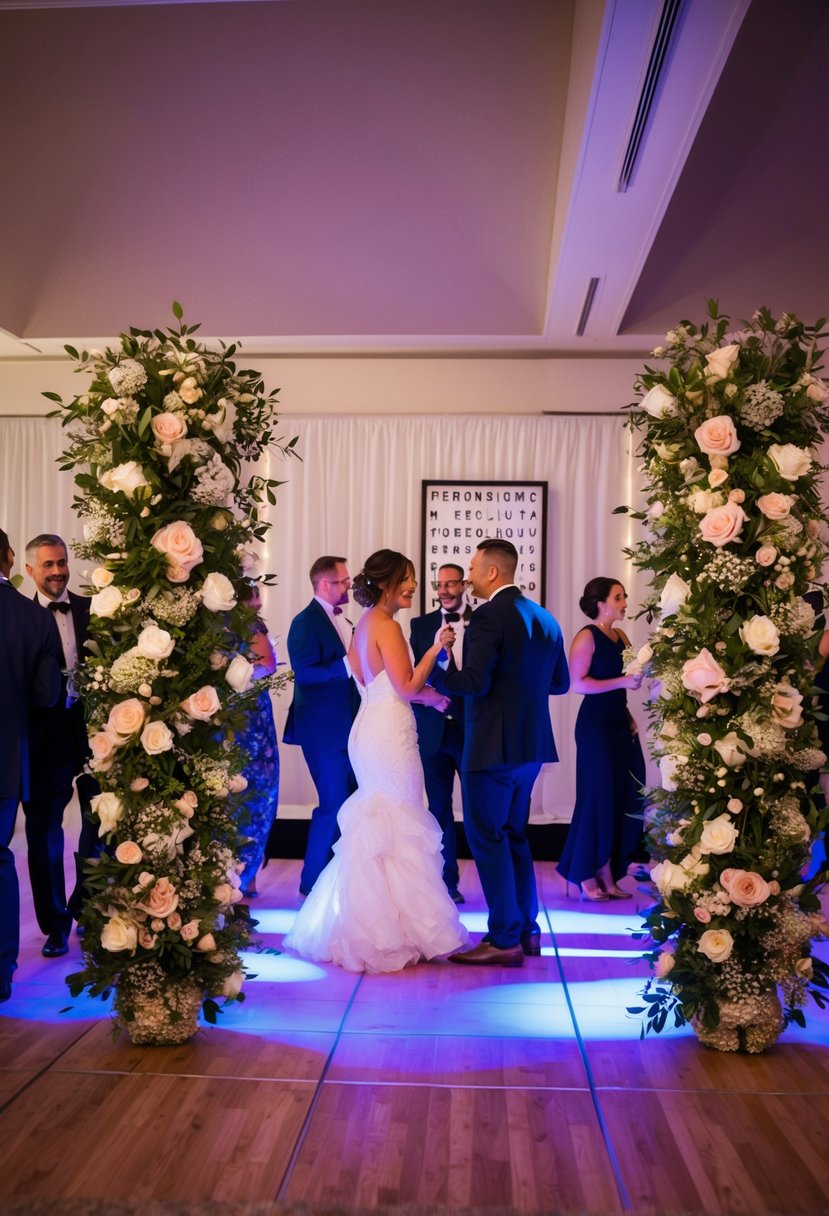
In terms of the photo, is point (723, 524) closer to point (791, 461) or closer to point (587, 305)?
point (791, 461)

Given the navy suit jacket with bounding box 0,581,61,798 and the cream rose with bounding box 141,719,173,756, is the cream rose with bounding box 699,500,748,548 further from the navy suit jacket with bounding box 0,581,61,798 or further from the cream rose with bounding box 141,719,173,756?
the navy suit jacket with bounding box 0,581,61,798

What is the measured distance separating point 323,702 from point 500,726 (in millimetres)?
1781

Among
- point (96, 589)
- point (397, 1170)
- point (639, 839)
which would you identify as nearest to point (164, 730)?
point (96, 589)

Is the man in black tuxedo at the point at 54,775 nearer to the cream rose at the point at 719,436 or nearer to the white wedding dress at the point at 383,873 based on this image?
the white wedding dress at the point at 383,873

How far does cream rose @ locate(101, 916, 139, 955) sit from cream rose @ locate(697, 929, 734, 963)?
1997 millimetres

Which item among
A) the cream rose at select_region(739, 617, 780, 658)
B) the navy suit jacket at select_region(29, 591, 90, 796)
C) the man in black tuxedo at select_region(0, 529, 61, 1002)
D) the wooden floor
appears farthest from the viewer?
the navy suit jacket at select_region(29, 591, 90, 796)

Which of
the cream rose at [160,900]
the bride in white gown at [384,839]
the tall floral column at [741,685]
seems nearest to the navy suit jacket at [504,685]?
the bride in white gown at [384,839]

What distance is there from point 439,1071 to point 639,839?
3.33 meters

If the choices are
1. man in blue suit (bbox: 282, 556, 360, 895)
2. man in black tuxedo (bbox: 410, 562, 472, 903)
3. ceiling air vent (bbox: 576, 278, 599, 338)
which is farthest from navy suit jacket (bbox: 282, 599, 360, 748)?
ceiling air vent (bbox: 576, 278, 599, 338)

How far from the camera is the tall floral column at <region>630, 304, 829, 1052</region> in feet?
13.4

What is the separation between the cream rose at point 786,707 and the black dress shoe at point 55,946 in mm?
3513

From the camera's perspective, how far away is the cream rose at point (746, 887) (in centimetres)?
404

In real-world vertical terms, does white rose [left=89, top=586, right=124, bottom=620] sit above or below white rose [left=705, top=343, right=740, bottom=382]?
below

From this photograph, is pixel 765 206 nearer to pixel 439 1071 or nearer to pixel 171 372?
pixel 171 372
